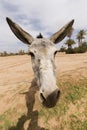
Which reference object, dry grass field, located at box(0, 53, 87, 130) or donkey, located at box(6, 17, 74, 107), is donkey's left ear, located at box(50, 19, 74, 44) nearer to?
donkey, located at box(6, 17, 74, 107)

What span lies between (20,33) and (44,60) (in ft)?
4.63

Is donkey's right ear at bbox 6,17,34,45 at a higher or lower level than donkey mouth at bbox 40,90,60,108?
higher

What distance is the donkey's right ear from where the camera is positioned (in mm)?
6086

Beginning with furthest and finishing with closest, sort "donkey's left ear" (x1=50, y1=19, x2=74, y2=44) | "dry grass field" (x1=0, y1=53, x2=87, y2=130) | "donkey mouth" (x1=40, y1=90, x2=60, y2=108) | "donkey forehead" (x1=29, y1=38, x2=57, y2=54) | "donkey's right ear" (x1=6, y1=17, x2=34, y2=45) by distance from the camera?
"dry grass field" (x1=0, y1=53, x2=87, y2=130), "donkey's left ear" (x1=50, y1=19, x2=74, y2=44), "donkey's right ear" (x1=6, y1=17, x2=34, y2=45), "donkey forehead" (x1=29, y1=38, x2=57, y2=54), "donkey mouth" (x1=40, y1=90, x2=60, y2=108)

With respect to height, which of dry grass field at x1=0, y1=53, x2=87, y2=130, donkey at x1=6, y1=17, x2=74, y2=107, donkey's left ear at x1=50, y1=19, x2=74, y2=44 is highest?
donkey's left ear at x1=50, y1=19, x2=74, y2=44

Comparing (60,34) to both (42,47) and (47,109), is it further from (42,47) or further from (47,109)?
(47,109)

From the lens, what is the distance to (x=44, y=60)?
5.23m

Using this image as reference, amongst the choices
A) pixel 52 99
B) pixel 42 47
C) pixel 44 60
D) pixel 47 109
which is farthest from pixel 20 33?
pixel 47 109

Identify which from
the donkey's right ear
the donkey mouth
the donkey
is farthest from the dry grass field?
the donkey mouth

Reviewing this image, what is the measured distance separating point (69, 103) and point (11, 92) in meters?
2.78

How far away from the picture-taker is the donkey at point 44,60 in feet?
15.0

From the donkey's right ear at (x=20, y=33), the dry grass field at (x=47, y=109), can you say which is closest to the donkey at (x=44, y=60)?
the donkey's right ear at (x=20, y=33)

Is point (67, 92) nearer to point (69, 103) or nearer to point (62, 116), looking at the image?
point (69, 103)

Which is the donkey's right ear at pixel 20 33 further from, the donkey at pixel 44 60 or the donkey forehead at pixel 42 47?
the donkey forehead at pixel 42 47
